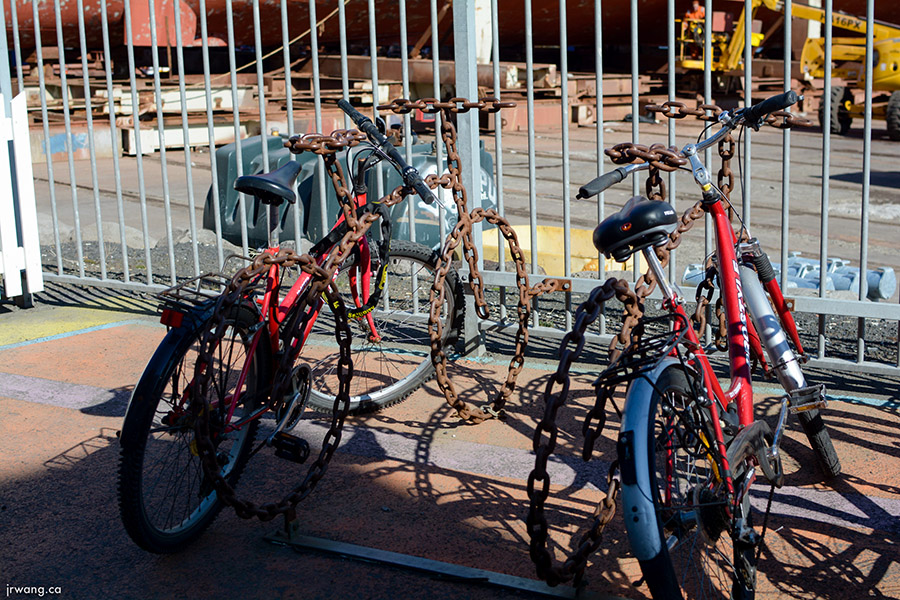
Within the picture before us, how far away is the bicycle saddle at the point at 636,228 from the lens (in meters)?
A: 2.56

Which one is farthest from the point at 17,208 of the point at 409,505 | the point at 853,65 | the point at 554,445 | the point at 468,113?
the point at 853,65

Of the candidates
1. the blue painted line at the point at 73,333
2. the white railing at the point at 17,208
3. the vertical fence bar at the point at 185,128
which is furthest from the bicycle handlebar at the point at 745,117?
the white railing at the point at 17,208

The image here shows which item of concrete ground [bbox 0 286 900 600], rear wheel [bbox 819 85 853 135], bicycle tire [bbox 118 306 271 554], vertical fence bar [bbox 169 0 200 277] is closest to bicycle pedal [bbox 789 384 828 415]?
concrete ground [bbox 0 286 900 600]

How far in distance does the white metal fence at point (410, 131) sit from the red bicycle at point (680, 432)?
803 mm

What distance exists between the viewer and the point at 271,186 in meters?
3.42

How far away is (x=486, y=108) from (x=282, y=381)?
70.8 inches

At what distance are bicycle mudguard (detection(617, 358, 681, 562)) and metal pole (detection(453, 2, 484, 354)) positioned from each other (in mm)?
2664

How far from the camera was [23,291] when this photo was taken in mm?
6438

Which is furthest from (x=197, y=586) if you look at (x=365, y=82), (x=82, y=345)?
(x=365, y=82)

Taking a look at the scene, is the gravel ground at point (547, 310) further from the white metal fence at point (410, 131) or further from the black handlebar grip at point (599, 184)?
the black handlebar grip at point (599, 184)

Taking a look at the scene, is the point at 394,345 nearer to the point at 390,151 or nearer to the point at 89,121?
the point at 390,151

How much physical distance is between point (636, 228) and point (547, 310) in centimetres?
394

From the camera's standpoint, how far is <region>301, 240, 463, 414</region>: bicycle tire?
4480mm

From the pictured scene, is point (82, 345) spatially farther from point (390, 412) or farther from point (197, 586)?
point (197, 586)
